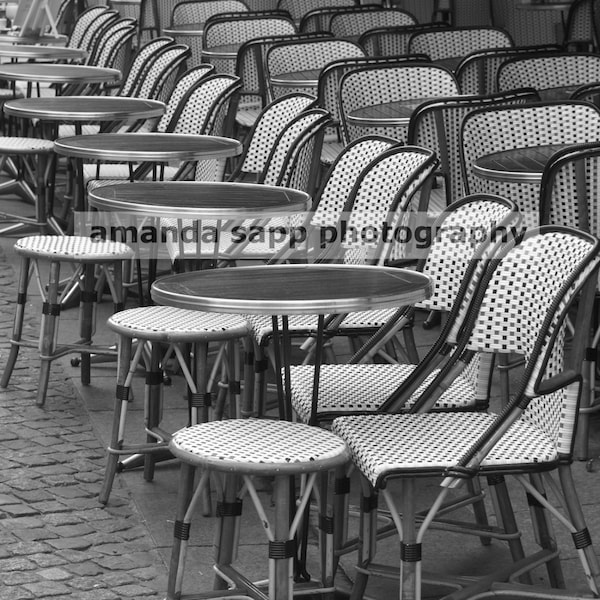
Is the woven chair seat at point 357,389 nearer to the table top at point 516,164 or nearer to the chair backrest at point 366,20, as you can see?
the table top at point 516,164

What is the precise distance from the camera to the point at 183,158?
5.29 metres

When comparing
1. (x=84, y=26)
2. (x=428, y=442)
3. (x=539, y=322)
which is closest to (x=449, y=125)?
(x=539, y=322)

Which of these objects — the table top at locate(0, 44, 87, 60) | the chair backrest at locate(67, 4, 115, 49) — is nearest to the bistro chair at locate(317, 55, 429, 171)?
the table top at locate(0, 44, 87, 60)

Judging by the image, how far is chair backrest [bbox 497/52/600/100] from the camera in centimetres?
655

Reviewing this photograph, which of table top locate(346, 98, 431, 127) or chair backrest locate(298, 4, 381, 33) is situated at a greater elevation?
chair backrest locate(298, 4, 381, 33)

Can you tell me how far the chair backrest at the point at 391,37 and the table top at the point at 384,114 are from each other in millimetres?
1819

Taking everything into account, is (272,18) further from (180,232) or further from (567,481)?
(567,481)

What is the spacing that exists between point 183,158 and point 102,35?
17.3 ft

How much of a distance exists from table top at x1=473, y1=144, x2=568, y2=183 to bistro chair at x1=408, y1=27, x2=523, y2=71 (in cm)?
294

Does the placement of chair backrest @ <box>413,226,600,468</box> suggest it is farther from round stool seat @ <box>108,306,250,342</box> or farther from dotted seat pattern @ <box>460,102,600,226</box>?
dotted seat pattern @ <box>460,102,600,226</box>

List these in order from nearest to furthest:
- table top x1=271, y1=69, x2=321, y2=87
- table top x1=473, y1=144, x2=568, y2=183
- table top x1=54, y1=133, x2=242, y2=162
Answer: table top x1=473, y1=144, x2=568, y2=183
table top x1=54, y1=133, x2=242, y2=162
table top x1=271, y1=69, x2=321, y2=87

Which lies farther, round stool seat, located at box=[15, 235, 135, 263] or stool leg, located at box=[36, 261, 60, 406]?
stool leg, located at box=[36, 261, 60, 406]

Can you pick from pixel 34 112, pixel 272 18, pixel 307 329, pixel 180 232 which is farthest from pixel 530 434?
pixel 272 18

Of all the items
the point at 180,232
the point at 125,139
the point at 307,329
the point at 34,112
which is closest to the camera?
the point at 307,329
